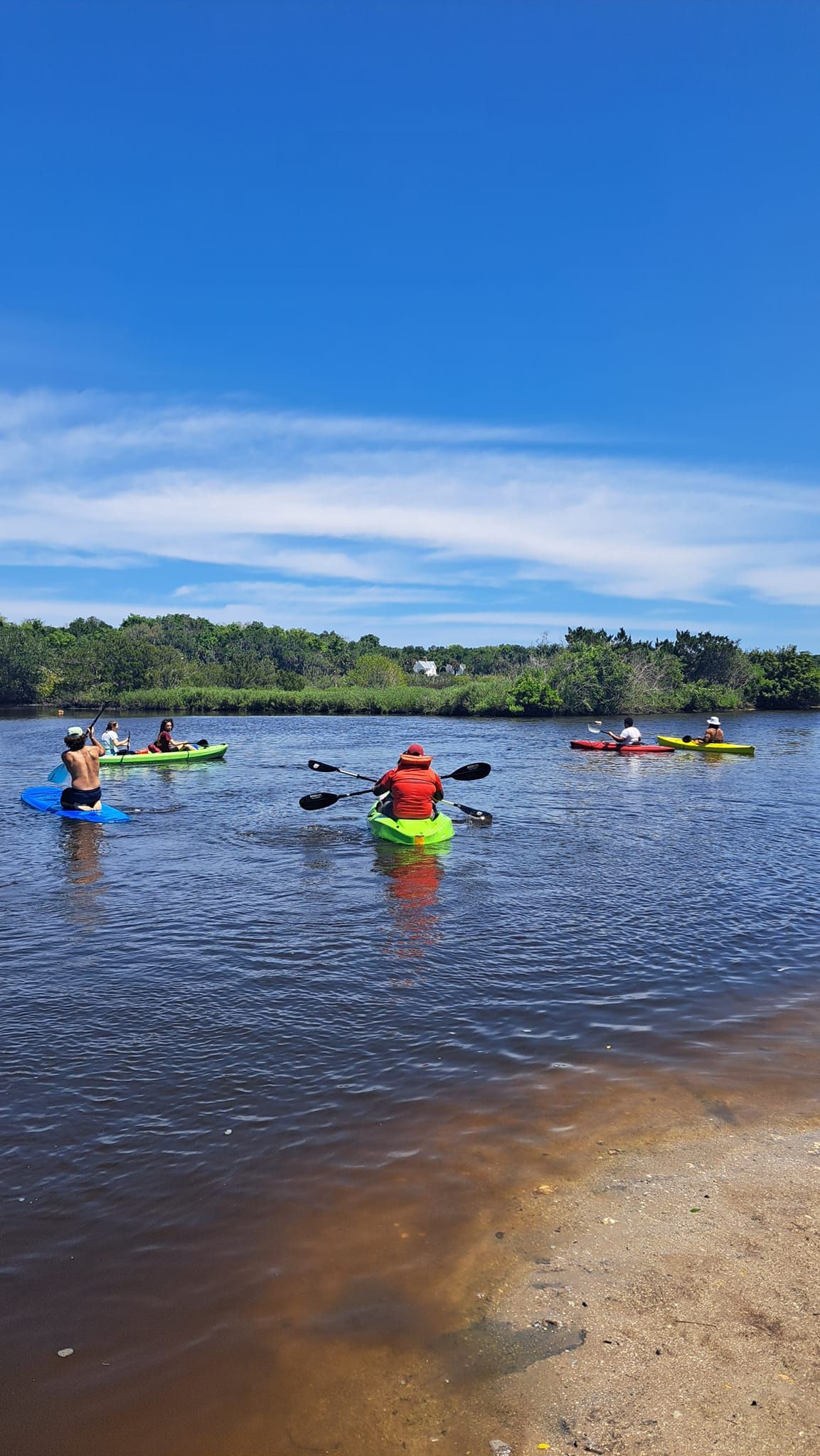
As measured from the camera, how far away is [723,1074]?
7211 mm

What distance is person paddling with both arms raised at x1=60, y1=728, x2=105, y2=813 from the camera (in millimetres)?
18312

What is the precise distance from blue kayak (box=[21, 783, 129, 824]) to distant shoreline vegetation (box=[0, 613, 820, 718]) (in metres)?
44.4

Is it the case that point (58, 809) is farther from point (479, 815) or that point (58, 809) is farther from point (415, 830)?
point (479, 815)

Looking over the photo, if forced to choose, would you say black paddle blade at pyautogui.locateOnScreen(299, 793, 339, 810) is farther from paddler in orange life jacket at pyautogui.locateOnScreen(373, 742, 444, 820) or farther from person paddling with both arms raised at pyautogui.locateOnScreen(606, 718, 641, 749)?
person paddling with both arms raised at pyautogui.locateOnScreen(606, 718, 641, 749)

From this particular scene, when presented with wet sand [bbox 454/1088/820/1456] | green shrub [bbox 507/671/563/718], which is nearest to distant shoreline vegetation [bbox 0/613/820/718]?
green shrub [bbox 507/671/563/718]

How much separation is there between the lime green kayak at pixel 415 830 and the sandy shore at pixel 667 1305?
33.0 feet

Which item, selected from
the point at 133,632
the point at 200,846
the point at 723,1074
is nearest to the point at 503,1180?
the point at 723,1074

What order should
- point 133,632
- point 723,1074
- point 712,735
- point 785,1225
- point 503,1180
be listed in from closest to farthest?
point 785,1225 → point 503,1180 → point 723,1074 → point 712,735 → point 133,632

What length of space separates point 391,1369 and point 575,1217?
59.7 inches

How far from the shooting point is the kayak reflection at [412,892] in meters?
10.8

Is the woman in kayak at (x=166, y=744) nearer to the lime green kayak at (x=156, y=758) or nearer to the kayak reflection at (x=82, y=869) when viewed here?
the lime green kayak at (x=156, y=758)

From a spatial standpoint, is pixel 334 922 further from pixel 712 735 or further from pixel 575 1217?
pixel 712 735

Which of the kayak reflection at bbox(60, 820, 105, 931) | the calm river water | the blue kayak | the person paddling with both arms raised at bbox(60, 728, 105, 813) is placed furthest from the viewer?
the blue kayak

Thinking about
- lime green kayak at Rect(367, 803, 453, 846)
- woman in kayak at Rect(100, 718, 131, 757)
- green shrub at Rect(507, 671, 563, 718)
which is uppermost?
green shrub at Rect(507, 671, 563, 718)
